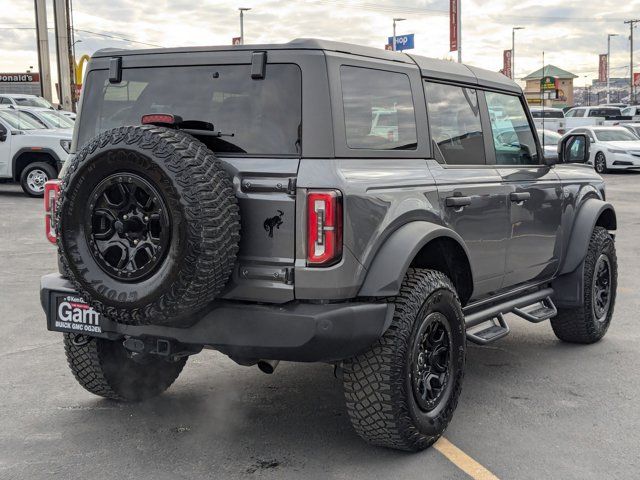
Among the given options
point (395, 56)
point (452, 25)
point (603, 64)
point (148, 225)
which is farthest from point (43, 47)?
point (603, 64)

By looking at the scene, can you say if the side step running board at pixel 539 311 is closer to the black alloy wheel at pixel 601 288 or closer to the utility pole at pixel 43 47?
the black alloy wheel at pixel 601 288

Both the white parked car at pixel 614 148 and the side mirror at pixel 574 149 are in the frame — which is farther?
the white parked car at pixel 614 148

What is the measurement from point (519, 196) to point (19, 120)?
14.4m

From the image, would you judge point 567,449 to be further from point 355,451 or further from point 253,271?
point 253,271

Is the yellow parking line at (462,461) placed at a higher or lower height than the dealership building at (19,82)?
lower

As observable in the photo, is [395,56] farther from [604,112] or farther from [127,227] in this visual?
[604,112]

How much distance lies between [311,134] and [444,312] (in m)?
1.20

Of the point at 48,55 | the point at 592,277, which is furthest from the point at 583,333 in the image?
the point at 48,55

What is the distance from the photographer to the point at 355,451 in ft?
13.8

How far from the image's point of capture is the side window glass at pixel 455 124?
15.5ft

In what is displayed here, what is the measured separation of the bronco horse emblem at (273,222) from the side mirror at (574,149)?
9.89 ft

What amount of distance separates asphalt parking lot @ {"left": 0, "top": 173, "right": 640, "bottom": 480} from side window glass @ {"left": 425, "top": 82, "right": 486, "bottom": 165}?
4.71ft

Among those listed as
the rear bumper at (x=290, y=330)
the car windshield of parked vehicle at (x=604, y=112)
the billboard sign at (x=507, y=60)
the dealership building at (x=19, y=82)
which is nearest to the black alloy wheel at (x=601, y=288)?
the rear bumper at (x=290, y=330)

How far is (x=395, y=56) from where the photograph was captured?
454 cm
